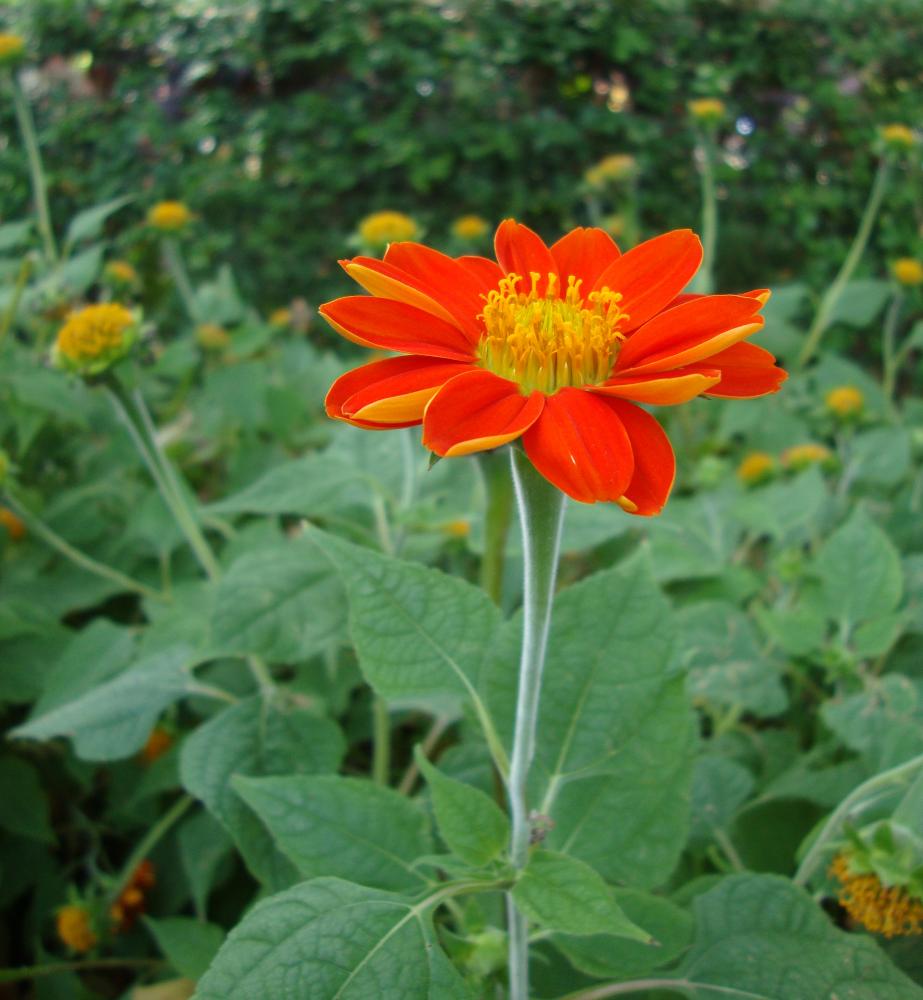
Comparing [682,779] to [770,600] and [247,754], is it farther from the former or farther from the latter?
[770,600]

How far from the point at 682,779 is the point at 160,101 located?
11.4 ft

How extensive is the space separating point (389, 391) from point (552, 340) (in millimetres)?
118

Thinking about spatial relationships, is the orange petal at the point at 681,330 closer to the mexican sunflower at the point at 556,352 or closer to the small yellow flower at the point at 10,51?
the mexican sunflower at the point at 556,352

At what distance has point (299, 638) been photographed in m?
0.92

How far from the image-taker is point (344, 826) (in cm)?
73

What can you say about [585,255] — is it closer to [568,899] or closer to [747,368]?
[747,368]

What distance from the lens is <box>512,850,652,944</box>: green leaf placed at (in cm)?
55

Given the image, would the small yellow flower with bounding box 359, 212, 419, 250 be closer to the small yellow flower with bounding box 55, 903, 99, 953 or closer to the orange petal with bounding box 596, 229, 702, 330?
the orange petal with bounding box 596, 229, 702, 330

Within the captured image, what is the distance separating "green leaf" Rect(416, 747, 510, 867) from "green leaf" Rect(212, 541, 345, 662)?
0.31 m


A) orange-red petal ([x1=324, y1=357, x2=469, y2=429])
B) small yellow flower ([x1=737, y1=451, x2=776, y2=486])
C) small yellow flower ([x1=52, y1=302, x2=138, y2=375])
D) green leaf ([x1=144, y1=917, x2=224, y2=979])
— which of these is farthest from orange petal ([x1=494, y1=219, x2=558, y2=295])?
small yellow flower ([x1=737, y1=451, x2=776, y2=486])

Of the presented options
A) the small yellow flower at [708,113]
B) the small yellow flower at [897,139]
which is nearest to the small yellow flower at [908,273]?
the small yellow flower at [897,139]

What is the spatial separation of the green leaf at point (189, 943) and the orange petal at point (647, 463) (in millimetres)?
705

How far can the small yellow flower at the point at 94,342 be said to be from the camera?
3.59 ft

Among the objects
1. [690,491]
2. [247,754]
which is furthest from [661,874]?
[690,491]
